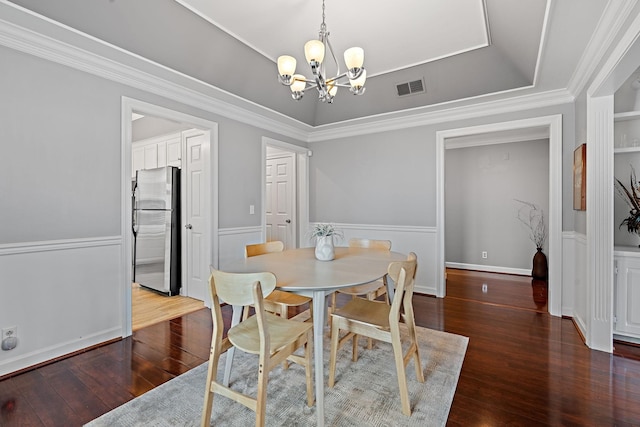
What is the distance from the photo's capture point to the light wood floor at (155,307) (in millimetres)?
3089

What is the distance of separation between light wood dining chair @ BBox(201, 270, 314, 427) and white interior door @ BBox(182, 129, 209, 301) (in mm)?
2106

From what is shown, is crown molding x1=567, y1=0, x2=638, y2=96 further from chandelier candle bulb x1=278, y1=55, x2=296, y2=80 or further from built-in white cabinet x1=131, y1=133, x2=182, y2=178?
built-in white cabinet x1=131, y1=133, x2=182, y2=178

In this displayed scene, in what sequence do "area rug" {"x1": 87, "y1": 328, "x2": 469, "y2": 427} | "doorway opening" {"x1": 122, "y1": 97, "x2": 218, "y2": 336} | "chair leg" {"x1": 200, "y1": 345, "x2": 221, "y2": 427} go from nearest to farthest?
"chair leg" {"x1": 200, "y1": 345, "x2": 221, "y2": 427} < "area rug" {"x1": 87, "y1": 328, "x2": 469, "y2": 427} < "doorway opening" {"x1": 122, "y1": 97, "x2": 218, "y2": 336}

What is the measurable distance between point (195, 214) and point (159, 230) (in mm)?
643

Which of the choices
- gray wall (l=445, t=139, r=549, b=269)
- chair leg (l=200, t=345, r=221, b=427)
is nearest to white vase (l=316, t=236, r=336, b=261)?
chair leg (l=200, t=345, r=221, b=427)

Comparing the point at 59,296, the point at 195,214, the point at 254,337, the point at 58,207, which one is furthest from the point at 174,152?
the point at 254,337

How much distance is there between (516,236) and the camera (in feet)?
17.0

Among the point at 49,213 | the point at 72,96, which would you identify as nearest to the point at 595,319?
the point at 49,213

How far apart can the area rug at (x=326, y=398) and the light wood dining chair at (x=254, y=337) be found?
16cm

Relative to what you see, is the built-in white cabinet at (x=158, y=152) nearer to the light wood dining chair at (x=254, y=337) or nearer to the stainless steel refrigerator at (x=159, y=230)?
the stainless steel refrigerator at (x=159, y=230)

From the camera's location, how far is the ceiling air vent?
137 inches

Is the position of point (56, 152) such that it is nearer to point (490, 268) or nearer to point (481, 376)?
point (481, 376)

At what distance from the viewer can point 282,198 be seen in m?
5.34

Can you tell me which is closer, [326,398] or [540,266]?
[326,398]
